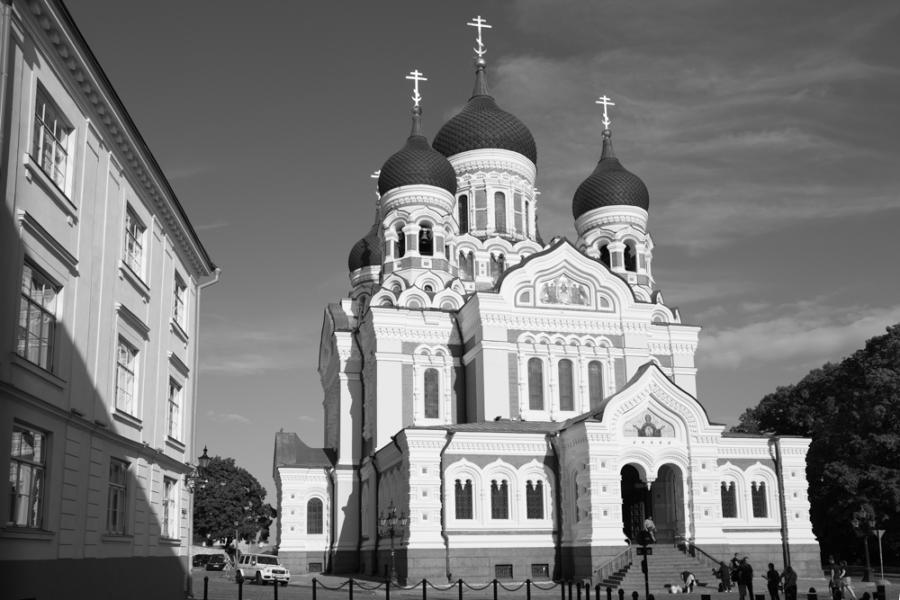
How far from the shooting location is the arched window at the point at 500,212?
46.6 metres

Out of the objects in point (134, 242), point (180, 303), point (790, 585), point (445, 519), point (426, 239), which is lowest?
point (790, 585)

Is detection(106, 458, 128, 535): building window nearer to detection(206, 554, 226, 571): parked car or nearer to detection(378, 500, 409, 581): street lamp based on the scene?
detection(378, 500, 409, 581): street lamp

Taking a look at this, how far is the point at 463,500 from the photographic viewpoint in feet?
105

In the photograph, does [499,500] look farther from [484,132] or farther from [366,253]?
[366,253]

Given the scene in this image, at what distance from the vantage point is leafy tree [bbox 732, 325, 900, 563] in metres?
39.0

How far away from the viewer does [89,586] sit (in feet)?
49.0

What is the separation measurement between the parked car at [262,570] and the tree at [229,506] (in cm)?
3198

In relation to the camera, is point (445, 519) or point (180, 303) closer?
point (180, 303)

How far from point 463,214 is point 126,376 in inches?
1177

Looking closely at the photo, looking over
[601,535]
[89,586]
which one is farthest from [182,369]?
[601,535]

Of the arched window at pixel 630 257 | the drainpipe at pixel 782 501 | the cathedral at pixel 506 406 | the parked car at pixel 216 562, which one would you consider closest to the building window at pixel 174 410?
the cathedral at pixel 506 406

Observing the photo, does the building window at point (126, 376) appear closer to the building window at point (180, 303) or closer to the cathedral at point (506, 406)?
the building window at point (180, 303)

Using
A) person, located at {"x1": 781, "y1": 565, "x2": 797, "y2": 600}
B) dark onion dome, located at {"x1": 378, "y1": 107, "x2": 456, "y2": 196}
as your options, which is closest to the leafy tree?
dark onion dome, located at {"x1": 378, "y1": 107, "x2": 456, "y2": 196}

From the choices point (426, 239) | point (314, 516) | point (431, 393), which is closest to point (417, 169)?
point (426, 239)
